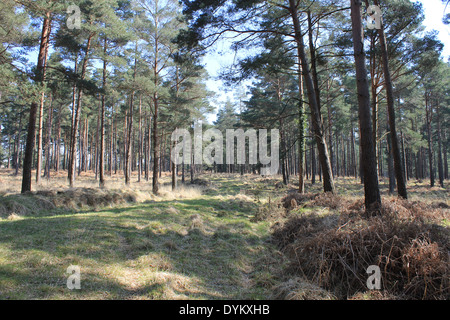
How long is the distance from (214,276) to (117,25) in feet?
47.2

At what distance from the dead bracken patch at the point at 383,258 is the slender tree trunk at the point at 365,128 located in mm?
654

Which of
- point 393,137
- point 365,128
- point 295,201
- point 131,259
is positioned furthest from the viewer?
point 393,137

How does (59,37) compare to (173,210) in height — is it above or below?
above

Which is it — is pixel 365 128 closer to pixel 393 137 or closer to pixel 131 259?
pixel 393 137

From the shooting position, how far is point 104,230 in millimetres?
5523

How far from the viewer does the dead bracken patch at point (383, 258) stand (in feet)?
9.57

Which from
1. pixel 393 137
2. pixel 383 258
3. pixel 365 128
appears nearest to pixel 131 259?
pixel 383 258

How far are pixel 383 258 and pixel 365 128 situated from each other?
10.6 feet

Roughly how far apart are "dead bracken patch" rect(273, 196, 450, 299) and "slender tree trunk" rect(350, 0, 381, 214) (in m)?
0.65

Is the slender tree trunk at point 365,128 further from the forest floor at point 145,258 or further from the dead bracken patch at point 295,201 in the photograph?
the dead bracken patch at point 295,201

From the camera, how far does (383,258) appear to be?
11.2 feet

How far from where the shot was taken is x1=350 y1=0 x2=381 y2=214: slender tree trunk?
5430 millimetres
